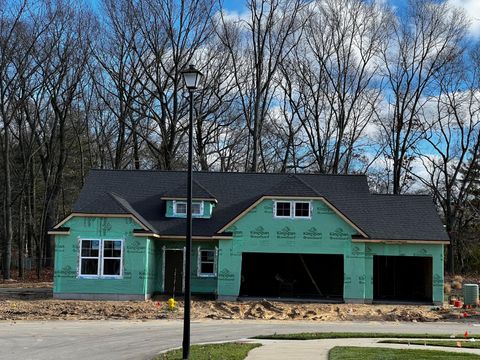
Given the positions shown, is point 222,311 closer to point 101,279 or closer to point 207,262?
point 207,262

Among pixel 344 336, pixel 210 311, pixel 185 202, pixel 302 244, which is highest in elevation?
pixel 185 202

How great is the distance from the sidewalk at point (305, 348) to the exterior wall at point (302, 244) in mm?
13137

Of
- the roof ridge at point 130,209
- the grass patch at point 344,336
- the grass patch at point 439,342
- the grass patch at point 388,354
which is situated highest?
the roof ridge at point 130,209

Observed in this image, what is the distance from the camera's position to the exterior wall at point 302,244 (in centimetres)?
3170

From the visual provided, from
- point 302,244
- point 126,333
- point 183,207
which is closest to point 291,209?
point 302,244

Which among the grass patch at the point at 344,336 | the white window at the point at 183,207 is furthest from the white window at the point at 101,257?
the grass patch at the point at 344,336

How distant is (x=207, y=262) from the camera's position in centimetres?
3375

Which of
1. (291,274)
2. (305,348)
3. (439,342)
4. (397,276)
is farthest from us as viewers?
(397,276)

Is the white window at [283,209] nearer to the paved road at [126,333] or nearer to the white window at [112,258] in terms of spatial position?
the white window at [112,258]

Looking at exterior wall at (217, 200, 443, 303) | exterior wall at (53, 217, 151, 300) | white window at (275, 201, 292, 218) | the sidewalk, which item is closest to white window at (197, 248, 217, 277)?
exterior wall at (217, 200, 443, 303)

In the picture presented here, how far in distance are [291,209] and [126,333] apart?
44.1 ft

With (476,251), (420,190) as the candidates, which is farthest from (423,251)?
(420,190)

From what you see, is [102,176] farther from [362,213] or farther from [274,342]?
[274,342]

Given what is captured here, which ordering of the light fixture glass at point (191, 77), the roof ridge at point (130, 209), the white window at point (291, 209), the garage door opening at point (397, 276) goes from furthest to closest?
the garage door opening at point (397, 276), the white window at point (291, 209), the roof ridge at point (130, 209), the light fixture glass at point (191, 77)
